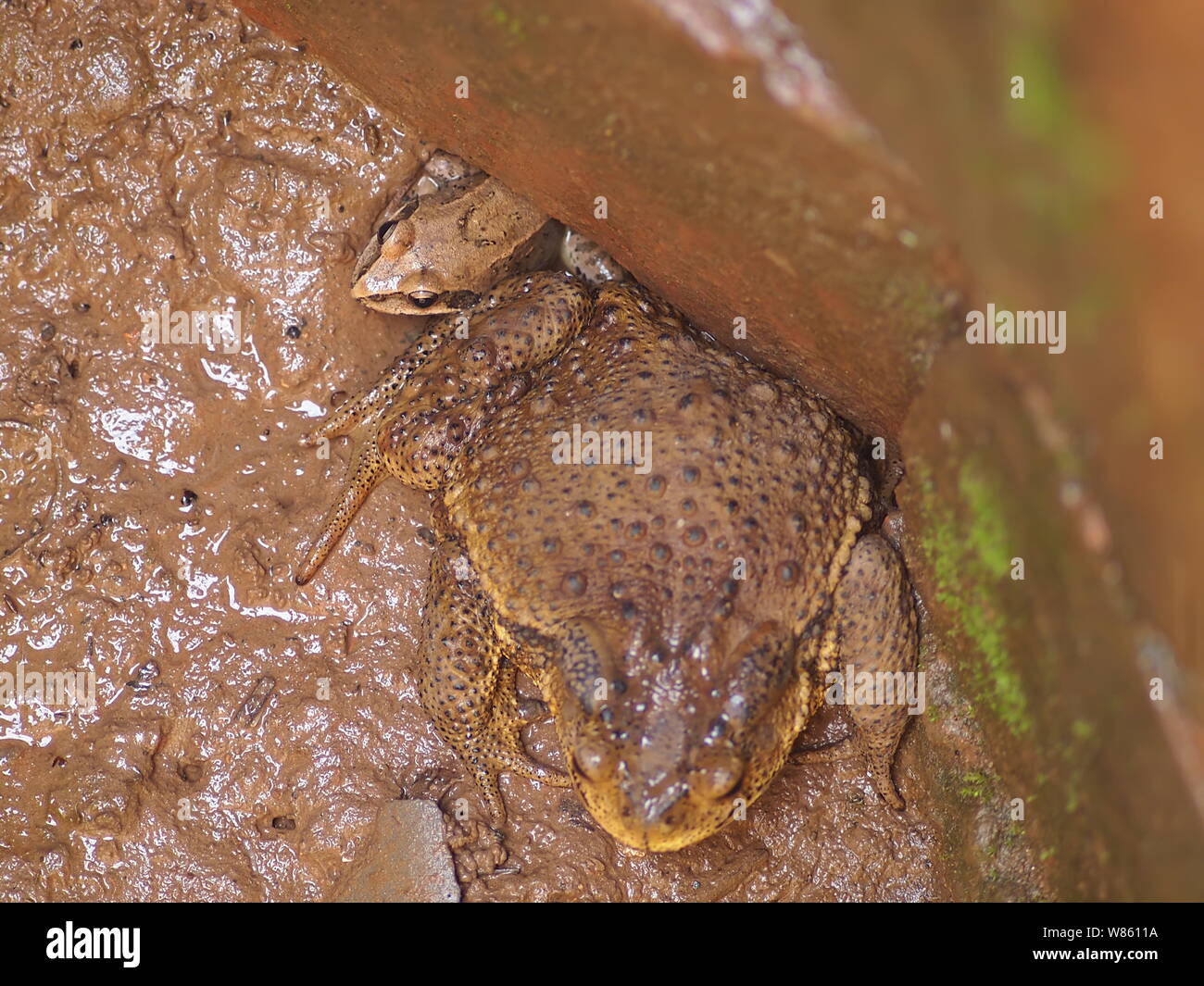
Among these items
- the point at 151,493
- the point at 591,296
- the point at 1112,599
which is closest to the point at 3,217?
the point at 151,493

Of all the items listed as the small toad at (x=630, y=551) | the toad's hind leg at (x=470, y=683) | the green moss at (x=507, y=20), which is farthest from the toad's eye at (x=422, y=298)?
the green moss at (x=507, y=20)

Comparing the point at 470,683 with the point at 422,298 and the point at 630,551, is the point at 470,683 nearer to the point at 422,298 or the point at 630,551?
the point at 630,551

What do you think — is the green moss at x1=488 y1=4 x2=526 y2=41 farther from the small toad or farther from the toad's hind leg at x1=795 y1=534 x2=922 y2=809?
the toad's hind leg at x1=795 y1=534 x2=922 y2=809

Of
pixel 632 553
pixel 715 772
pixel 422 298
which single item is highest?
pixel 422 298

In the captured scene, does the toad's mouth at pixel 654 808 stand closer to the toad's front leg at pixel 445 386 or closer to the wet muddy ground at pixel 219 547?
the wet muddy ground at pixel 219 547

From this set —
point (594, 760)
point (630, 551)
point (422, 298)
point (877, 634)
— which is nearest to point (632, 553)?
point (630, 551)

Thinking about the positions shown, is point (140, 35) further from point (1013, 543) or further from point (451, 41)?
point (1013, 543)
